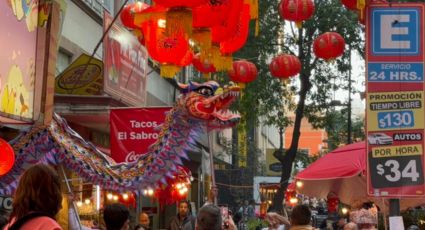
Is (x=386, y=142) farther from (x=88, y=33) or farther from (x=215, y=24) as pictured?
(x=88, y=33)

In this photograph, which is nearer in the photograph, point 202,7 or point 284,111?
point 202,7

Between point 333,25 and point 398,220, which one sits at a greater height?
point 333,25

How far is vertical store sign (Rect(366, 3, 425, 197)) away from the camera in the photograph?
6062mm

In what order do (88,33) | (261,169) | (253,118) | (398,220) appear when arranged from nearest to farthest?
(398,220) < (88,33) < (253,118) < (261,169)

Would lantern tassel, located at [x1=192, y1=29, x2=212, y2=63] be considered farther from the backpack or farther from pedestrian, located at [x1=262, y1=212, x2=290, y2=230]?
the backpack

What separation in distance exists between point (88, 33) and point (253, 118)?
918cm

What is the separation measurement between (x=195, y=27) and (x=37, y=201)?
15.9ft

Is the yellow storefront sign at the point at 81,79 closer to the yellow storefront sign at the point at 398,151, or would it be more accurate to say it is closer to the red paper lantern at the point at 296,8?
the red paper lantern at the point at 296,8

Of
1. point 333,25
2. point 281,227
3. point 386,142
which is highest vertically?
point 333,25

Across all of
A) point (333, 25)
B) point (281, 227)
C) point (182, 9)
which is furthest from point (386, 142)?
point (333, 25)

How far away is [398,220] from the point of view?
236 inches

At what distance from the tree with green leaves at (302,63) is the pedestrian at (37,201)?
18361 mm

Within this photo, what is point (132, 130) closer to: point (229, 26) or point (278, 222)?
point (278, 222)

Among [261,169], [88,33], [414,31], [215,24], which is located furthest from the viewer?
[261,169]
